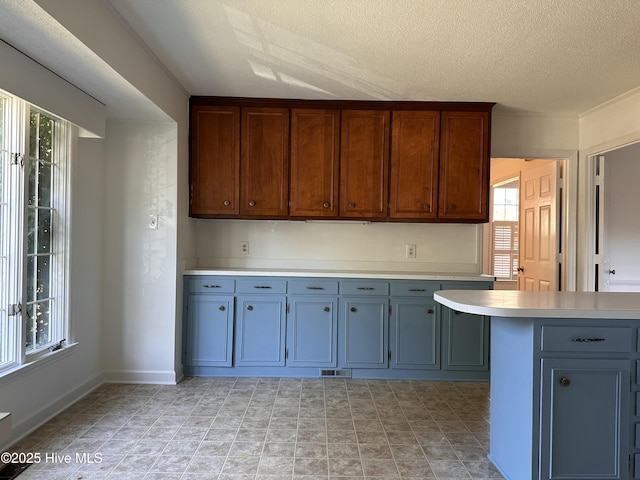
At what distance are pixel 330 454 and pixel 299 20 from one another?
8.02 ft

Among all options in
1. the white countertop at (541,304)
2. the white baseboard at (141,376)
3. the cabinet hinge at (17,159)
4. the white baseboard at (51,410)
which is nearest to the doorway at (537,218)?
the white countertop at (541,304)

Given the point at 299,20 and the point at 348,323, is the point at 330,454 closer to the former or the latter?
the point at 348,323

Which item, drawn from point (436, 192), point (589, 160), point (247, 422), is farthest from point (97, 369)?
point (589, 160)

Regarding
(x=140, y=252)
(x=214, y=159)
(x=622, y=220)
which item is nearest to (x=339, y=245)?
(x=214, y=159)

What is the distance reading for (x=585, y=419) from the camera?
5.73 ft

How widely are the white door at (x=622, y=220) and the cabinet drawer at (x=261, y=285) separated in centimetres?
314

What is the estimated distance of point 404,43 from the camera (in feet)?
7.68

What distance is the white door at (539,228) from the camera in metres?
3.77

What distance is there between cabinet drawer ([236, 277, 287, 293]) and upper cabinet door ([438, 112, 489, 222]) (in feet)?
5.31

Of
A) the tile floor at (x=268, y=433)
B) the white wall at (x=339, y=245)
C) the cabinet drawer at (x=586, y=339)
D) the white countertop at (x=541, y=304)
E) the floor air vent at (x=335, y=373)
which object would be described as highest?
the white wall at (x=339, y=245)

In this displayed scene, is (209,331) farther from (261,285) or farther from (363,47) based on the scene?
(363,47)

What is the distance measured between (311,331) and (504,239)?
410 centimetres

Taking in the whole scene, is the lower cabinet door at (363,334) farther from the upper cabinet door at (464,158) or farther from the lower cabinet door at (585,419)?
the lower cabinet door at (585,419)

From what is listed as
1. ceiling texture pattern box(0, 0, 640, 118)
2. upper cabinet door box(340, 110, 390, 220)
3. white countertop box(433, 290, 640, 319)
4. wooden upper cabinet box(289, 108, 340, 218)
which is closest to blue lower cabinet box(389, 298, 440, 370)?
upper cabinet door box(340, 110, 390, 220)
